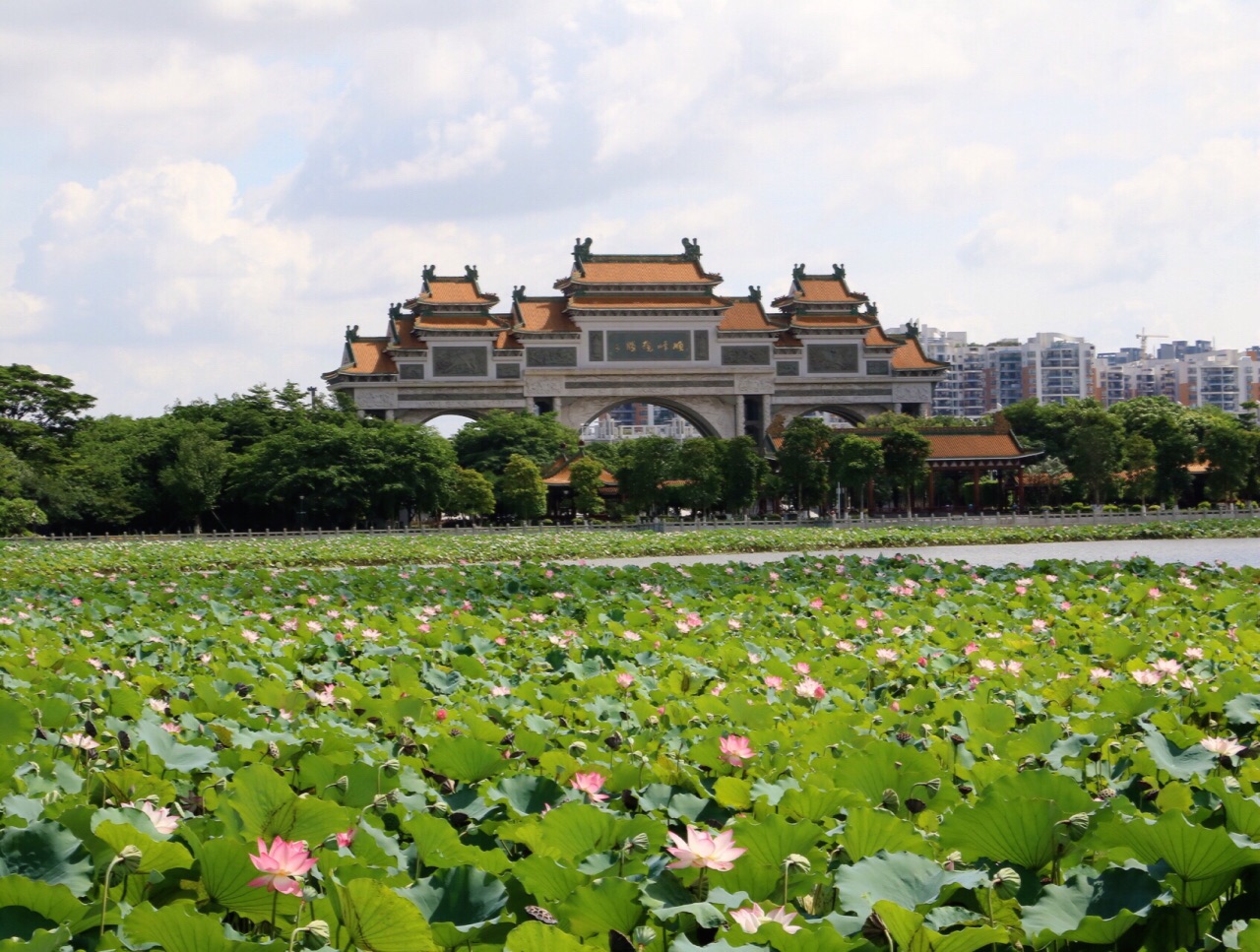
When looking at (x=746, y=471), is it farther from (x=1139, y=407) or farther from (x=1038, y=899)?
(x=1038, y=899)

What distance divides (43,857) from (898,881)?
1502mm

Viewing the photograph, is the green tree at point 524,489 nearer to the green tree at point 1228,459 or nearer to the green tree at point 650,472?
the green tree at point 650,472

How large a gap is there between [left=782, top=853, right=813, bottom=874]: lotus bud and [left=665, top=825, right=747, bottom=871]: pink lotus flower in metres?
0.09

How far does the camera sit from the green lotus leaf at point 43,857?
2.41 meters

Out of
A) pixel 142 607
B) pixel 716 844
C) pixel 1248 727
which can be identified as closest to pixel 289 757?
pixel 716 844

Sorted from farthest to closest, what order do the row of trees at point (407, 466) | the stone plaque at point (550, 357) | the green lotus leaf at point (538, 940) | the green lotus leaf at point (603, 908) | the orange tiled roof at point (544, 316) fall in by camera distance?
the orange tiled roof at point (544, 316), the stone plaque at point (550, 357), the row of trees at point (407, 466), the green lotus leaf at point (603, 908), the green lotus leaf at point (538, 940)

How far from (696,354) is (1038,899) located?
198ft

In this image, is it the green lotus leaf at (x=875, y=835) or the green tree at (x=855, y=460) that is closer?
the green lotus leaf at (x=875, y=835)

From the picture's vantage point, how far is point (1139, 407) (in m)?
57.7

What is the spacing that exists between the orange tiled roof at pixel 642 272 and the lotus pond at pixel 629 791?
55.7 meters

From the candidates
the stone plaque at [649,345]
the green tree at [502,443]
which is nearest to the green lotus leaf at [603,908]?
the green tree at [502,443]

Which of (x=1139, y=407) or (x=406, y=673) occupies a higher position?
(x=1139, y=407)

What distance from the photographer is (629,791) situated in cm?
316

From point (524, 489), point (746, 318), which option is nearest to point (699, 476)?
point (524, 489)
